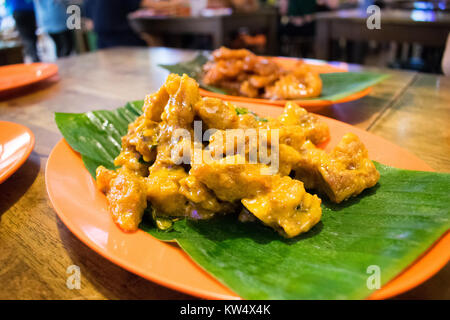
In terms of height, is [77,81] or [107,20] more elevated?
[107,20]

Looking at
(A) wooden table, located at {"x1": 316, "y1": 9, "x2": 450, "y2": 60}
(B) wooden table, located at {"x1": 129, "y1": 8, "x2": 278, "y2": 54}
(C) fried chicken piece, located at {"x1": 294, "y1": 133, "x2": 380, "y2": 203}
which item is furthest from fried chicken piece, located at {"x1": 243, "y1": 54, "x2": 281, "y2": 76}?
(B) wooden table, located at {"x1": 129, "y1": 8, "x2": 278, "y2": 54}

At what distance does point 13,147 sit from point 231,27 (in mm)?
6159

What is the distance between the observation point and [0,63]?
5.27 metres

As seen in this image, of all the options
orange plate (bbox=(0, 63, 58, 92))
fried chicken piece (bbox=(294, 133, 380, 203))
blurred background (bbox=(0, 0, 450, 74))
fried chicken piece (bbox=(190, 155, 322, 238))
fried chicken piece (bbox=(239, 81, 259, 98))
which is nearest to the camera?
fried chicken piece (bbox=(190, 155, 322, 238))

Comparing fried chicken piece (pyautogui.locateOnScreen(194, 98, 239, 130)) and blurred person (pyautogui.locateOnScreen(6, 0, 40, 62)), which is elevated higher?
blurred person (pyautogui.locateOnScreen(6, 0, 40, 62))

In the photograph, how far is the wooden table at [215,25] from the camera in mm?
6652

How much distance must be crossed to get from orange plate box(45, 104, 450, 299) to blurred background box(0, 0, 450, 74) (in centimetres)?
168

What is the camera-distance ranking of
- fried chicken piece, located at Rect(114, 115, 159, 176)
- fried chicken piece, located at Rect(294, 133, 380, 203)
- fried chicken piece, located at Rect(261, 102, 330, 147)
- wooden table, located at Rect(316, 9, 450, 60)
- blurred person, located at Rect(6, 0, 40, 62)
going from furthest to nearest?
blurred person, located at Rect(6, 0, 40, 62)
wooden table, located at Rect(316, 9, 450, 60)
fried chicken piece, located at Rect(261, 102, 330, 147)
fried chicken piece, located at Rect(114, 115, 159, 176)
fried chicken piece, located at Rect(294, 133, 380, 203)

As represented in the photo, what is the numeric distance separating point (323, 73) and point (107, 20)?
4.25 m

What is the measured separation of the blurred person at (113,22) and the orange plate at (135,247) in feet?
16.0

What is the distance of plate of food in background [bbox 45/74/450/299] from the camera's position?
750 mm

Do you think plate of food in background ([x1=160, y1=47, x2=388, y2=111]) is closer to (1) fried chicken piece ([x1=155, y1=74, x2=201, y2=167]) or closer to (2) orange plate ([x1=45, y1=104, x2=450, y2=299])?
(1) fried chicken piece ([x1=155, y1=74, x2=201, y2=167])
